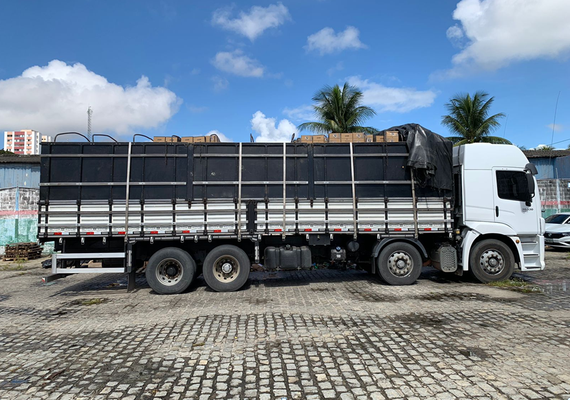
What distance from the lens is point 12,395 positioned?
11.4ft

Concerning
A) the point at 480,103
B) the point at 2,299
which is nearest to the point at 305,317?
the point at 2,299

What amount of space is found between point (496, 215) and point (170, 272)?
307 inches

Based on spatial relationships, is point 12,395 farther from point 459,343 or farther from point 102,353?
point 459,343

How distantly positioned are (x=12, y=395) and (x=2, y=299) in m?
5.62

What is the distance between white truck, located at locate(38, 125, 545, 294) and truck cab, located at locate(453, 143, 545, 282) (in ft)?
0.08

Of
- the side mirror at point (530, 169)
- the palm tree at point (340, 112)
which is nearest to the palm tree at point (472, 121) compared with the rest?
the palm tree at point (340, 112)

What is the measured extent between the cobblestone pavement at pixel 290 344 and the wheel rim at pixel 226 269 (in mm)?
469

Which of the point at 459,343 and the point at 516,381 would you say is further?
the point at 459,343

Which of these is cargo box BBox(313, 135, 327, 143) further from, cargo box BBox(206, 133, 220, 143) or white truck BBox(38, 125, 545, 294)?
cargo box BBox(206, 133, 220, 143)

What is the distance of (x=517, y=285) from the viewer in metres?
8.26

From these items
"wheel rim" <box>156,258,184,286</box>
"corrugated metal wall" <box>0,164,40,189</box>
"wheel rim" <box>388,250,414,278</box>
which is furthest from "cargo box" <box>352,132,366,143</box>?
"corrugated metal wall" <box>0,164,40,189</box>

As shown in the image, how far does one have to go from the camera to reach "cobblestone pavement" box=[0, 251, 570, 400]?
3.57m

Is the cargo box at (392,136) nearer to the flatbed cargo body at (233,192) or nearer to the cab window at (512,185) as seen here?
the flatbed cargo body at (233,192)

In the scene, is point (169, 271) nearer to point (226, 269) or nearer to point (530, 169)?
point (226, 269)
